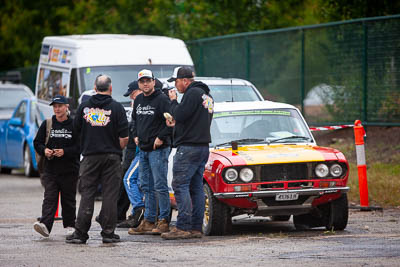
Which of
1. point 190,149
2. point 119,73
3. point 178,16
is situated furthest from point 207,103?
point 178,16

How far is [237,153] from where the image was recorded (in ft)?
37.3

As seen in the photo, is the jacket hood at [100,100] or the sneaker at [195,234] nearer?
the jacket hood at [100,100]

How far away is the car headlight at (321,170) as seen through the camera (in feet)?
37.0

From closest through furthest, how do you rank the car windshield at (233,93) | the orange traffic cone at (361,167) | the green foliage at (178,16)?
the orange traffic cone at (361,167) < the car windshield at (233,93) < the green foliage at (178,16)

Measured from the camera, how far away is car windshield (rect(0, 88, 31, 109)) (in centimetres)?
2555

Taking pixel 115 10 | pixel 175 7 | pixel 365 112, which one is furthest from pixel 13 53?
pixel 365 112

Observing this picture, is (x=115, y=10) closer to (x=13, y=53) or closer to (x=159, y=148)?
(x=13, y=53)

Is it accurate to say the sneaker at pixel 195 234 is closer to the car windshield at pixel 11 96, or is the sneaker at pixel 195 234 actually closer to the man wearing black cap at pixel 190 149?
the man wearing black cap at pixel 190 149

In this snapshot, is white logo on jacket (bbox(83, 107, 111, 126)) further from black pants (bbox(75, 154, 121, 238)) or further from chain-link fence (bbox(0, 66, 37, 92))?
chain-link fence (bbox(0, 66, 37, 92))

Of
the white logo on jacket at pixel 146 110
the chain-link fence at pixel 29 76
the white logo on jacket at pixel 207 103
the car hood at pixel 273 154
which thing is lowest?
the car hood at pixel 273 154

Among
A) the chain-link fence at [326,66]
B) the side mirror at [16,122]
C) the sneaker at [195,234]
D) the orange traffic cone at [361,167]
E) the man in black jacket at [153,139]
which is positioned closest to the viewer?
the sneaker at [195,234]

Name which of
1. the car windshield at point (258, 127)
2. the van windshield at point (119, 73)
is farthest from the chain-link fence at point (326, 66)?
the car windshield at point (258, 127)

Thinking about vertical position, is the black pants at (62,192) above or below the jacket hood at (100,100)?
below

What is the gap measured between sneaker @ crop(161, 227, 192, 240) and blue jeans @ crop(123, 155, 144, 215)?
47.7 inches
